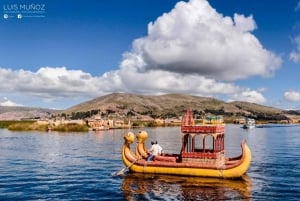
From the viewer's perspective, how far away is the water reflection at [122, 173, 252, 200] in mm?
30906

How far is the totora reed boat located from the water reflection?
2.31 ft

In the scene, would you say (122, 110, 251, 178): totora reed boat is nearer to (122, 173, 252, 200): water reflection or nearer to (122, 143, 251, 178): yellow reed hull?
Result: (122, 143, 251, 178): yellow reed hull

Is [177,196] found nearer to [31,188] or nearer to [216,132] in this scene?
[216,132]

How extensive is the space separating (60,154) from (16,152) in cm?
849

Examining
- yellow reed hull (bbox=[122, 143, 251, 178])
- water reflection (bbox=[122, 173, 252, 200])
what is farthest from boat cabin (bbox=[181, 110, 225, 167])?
water reflection (bbox=[122, 173, 252, 200])

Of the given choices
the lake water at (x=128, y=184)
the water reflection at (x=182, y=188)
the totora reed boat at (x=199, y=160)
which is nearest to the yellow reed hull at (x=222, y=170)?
the totora reed boat at (x=199, y=160)

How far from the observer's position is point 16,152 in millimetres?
63875

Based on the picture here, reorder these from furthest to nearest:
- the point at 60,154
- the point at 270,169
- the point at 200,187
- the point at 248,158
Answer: the point at 60,154, the point at 270,169, the point at 248,158, the point at 200,187

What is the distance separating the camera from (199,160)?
124ft

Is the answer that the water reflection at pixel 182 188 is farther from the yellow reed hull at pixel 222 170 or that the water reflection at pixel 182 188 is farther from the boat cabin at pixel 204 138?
the boat cabin at pixel 204 138

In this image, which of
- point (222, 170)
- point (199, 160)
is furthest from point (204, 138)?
point (222, 170)

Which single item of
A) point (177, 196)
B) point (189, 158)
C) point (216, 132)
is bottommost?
point (177, 196)

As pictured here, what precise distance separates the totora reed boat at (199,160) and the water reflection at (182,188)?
70cm

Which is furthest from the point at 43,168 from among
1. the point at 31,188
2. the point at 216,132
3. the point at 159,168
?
the point at 216,132
